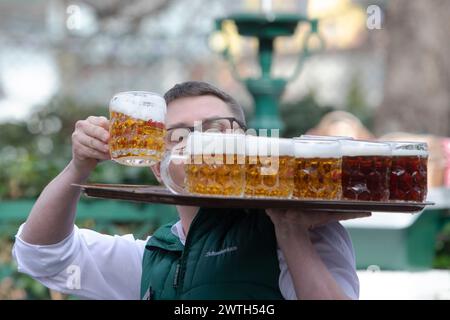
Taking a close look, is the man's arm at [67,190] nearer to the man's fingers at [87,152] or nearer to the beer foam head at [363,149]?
the man's fingers at [87,152]

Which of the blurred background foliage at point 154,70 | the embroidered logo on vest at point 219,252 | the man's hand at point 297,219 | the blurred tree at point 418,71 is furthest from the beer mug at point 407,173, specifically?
the blurred tree at point 418,71

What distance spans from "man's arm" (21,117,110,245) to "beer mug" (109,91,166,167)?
38mm

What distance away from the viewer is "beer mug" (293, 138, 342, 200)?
4.86 feet

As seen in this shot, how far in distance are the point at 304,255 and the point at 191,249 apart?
0.32 metres

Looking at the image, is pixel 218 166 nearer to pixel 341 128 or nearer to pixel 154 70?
pixel 341 128

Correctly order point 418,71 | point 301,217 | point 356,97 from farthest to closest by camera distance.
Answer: point 356,97 < point 418,71 < point 301,217

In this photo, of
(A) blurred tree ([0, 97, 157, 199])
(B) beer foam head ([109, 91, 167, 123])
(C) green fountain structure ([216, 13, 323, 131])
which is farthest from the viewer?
(C) green fountain structure ([216, 13, 323, 131])

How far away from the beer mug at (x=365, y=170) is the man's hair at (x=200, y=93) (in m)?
0.36

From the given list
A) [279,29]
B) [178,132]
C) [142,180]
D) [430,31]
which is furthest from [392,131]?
[178,132]

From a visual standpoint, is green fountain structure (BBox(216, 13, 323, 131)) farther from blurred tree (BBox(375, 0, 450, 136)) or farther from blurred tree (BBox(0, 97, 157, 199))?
blurred tree (BBox(375, 0, 450, 136))

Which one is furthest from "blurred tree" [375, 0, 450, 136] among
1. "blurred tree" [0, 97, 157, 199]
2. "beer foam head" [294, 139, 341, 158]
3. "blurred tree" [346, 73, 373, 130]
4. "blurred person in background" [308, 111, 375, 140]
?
"beer foam head" [294, 139, 341, 158]

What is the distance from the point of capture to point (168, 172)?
1.59 metres

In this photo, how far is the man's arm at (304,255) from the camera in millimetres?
1407

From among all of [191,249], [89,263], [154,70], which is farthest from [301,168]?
[154,70]
